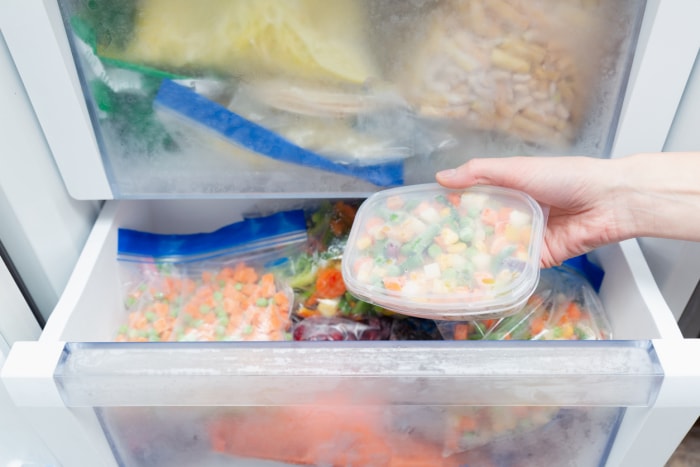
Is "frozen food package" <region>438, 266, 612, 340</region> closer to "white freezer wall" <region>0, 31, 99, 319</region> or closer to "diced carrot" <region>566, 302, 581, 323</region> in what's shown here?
"diced carrot" <region>566, 302, 581, 323</region>

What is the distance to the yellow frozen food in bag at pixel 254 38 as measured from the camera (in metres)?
0.66

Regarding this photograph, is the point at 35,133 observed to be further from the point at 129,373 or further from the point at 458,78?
the point at 458,78

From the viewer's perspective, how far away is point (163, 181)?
78cm

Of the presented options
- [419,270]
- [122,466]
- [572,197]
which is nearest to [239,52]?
[419,270]

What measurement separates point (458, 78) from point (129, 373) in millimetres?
470

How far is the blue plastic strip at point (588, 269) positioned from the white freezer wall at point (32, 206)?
2.15 feet

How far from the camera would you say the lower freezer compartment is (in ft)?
2.21

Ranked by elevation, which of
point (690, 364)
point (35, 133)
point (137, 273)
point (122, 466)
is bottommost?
point (122, 466)

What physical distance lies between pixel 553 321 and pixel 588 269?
0.10m

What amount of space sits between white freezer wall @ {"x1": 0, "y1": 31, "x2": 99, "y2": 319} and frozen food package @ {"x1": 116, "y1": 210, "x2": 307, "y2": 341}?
0.08 meters

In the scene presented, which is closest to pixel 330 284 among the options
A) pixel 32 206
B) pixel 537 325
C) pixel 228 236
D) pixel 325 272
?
pixel 325 272

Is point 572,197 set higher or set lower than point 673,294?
higher

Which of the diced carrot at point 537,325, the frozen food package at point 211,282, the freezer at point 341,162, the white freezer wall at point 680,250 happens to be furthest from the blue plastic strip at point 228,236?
the white freezer wall at point 680,250

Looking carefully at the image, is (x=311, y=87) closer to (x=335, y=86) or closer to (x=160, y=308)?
(x=335, y=86)
